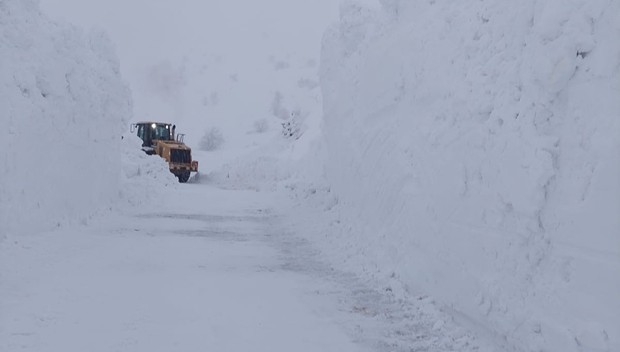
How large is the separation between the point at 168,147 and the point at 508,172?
→ 3202 cm

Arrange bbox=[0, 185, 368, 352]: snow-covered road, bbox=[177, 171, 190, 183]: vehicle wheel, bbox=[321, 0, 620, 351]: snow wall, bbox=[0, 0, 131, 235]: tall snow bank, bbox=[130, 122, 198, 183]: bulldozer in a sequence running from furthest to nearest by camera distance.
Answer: bbox=[177, 171, 190, 183]: vehicle wheel
bbox=[130, 122, 198, 183]: bulldozer
bbox=[0, 0, 131, 235]: tall snow bank
bbox=[0, 185, 368, 352]: snow-covered road
bbox=[321, 0, 620, 351]: snow wall

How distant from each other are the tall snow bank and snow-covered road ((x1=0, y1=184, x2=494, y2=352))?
2.86 ft

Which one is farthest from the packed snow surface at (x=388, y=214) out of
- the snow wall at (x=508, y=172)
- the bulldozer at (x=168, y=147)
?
the bulldozer at (x=168, y=147)

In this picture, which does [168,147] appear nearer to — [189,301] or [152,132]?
[152,132]

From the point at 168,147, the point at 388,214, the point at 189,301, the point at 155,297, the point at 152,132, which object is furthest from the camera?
the point at 152,132

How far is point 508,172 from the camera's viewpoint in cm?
655

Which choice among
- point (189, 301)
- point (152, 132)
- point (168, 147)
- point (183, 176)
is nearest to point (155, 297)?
point (189, 301)

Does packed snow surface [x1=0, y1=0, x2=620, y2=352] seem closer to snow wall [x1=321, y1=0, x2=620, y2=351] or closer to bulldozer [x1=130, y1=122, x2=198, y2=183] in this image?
snow wall [x1=321, y1=0, x2=620, y2=351]

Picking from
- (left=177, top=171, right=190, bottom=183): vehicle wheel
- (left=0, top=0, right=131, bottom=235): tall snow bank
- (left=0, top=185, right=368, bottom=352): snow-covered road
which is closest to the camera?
(left=0, top=185, right=368, bottom=352): snow-covered road

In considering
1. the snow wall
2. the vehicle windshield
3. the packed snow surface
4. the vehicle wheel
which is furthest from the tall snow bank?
the vehicle windshield

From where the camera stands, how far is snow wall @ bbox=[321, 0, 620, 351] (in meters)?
5.16

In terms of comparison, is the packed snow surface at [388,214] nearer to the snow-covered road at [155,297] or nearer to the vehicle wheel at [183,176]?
the snow-covered road at [155,297]

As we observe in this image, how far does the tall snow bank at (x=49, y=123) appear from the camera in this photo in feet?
37.0

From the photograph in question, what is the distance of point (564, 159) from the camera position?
18.9 feet
